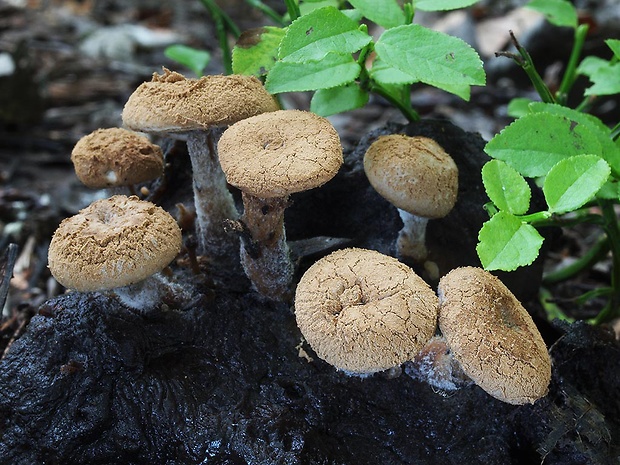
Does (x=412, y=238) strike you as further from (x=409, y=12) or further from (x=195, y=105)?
(x=195, y=105)

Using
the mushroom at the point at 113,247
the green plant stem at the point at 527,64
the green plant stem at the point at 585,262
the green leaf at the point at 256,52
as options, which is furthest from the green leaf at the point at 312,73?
the green plant stem at the point at 585,262

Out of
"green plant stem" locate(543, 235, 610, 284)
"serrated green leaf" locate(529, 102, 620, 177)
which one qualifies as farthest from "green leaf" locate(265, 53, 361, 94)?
"green plant stem" locate(543, 235, 610, 284)

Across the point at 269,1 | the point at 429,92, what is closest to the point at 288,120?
the point at 429,92

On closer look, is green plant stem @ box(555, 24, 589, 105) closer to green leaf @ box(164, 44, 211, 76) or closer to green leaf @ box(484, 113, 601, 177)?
green leaf @ box(484, 113, 601, 177)

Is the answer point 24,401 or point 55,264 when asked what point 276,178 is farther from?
point 24,401

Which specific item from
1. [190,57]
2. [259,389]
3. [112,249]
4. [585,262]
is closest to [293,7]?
[190,57]

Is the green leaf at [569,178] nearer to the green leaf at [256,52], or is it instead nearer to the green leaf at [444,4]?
the green leaf at [444,4]
